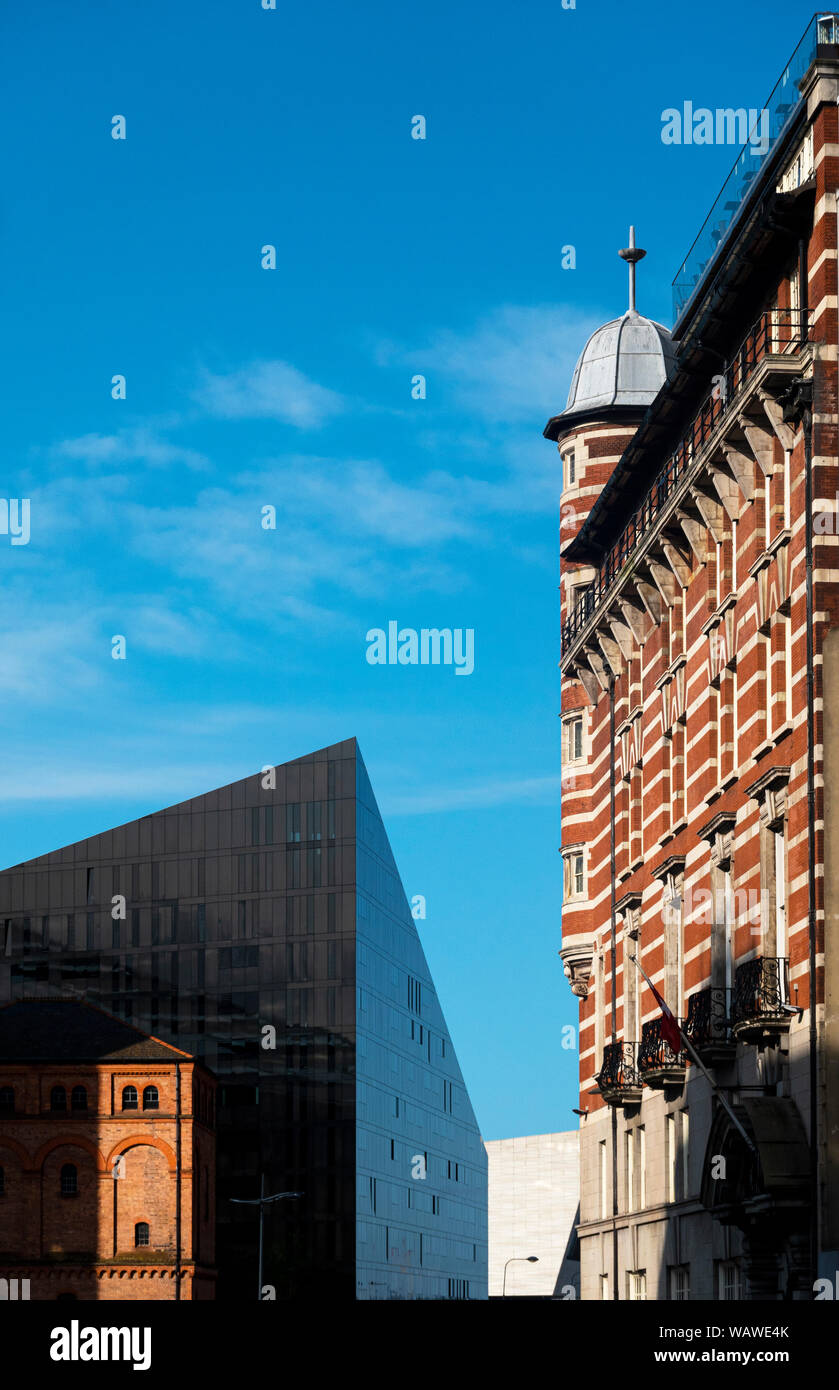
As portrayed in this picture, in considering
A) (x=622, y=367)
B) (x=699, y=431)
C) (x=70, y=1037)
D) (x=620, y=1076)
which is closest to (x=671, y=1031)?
(x=620, y=1076)

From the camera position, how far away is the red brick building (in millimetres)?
34688

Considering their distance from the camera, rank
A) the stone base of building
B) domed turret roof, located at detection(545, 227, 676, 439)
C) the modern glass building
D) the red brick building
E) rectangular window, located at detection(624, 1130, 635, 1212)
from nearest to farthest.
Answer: the red brick building
rectangular window, located at detection(624, 1130, 635, 1212)
domed turret roof, located at detection(545, 227, 676, 439)
the stone base of building
the modern glass building

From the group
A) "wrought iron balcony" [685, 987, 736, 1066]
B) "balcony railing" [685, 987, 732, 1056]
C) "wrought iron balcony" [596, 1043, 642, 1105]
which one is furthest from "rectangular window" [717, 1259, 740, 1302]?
"wrought iron balcony" [596, 1043, 642, 1105]

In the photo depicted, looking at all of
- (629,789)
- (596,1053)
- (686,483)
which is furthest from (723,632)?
(596,1053)

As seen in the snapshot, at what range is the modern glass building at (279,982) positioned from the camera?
12231 centimetres

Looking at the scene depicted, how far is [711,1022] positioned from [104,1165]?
84.7 meters

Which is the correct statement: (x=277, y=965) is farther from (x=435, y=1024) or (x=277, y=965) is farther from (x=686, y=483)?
(x=686, y=483)

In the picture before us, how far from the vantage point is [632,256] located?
61500mm

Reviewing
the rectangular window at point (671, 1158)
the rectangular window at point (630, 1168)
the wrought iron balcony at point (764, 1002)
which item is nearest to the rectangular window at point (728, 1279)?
the rectangular window at point (671, 1158)

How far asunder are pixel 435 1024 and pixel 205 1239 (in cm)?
3566

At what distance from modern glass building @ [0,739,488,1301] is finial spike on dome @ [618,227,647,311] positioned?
72455 mm

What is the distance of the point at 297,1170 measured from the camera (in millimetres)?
122375

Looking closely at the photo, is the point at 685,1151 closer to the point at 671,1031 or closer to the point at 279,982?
A: the point at 671,1031

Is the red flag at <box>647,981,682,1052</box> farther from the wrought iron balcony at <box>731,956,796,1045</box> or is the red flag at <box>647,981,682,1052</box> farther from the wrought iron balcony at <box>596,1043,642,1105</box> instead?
the wrought iron balcony at <box>596,1043,642,1105</box>
